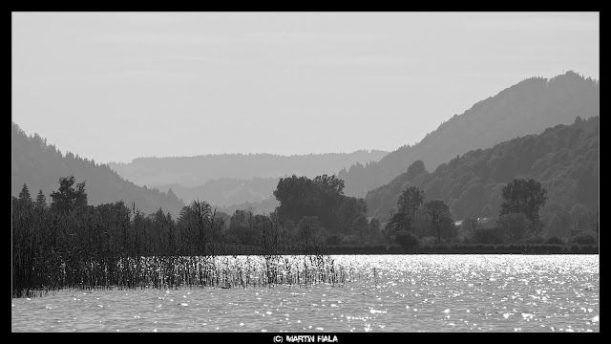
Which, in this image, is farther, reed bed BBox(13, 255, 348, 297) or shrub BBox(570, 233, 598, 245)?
shrub BBox(570, 233, 598, 245)

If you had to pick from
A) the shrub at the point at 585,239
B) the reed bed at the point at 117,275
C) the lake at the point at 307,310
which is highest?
the shrub at the point at 585,239

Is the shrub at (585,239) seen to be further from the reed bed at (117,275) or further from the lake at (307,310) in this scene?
the reed bed at (117,275)

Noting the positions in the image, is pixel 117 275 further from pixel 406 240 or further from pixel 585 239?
pixel 585 239

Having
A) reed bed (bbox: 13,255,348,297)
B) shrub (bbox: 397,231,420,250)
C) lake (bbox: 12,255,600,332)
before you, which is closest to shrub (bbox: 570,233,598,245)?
shrub (bbox: 397,231,420,250)

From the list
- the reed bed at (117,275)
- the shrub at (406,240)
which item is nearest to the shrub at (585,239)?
the shrub at (406,240)

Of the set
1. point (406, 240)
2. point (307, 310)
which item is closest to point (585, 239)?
point (406, 240)

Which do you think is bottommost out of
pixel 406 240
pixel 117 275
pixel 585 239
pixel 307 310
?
pixel 307 310

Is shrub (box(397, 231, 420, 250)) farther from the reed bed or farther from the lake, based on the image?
the reed bed

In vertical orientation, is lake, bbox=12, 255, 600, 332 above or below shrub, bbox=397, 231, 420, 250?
below

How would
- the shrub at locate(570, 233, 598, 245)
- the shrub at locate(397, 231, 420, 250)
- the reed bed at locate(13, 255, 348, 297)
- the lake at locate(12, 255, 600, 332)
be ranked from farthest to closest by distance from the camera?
the shrub at locate(570, 233, 598, 245)
the shrub at locate(397, 231, 420, 250)
the reed bed at locate(13, 255, 348, 297)
the lake at locate(12, 255, 600, 332)

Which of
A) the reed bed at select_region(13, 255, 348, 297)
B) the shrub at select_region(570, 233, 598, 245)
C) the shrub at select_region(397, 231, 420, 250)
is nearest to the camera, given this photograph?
the reed bed at select_region(13, 255, 348, 297)
